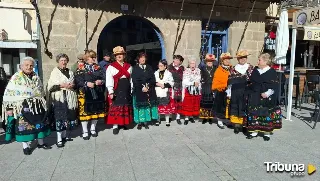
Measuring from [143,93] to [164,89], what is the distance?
530mm

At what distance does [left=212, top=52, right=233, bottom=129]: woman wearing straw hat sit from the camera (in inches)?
207

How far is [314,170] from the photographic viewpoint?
11.5 feet

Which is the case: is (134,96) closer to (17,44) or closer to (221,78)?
(221,78)

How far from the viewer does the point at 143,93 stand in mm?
5422

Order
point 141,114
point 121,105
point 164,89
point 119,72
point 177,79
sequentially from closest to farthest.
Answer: point 119,72 → point 121,105 → point 141,114 → point 164,89 → point 177,79

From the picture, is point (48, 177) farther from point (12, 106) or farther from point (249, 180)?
point (249, 180)

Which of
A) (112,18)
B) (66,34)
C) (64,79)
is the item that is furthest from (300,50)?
(64,79)

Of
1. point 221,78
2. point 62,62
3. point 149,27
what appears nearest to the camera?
point 62,62

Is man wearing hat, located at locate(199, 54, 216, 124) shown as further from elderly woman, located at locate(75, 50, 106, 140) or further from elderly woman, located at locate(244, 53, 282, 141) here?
elderly woman, located at locate(75, 50, 106, 140)

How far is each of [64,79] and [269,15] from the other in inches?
339

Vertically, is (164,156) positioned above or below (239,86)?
below

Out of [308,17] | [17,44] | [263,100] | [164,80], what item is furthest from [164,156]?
[17,44]

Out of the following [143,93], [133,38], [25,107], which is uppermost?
[133,38]

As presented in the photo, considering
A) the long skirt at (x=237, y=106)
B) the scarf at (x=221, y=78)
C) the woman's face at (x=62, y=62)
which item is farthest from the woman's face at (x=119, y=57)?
the long skirt at (x=237, y=106)
